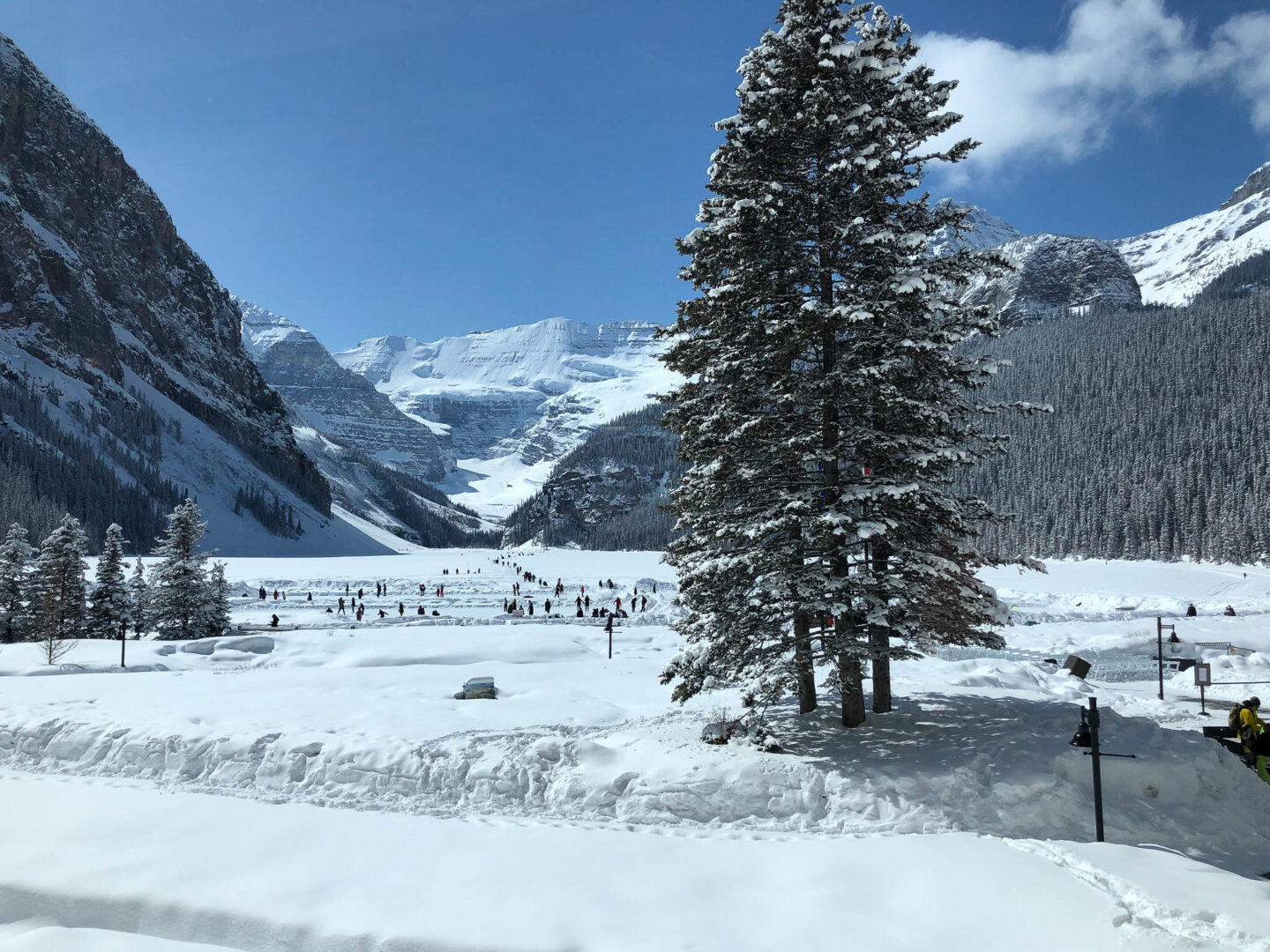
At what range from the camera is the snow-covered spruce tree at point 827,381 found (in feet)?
34.0

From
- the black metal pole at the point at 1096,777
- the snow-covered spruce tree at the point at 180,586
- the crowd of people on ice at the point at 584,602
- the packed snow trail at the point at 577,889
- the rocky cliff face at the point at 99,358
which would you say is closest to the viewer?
the packed snow trail at the point at 577,889

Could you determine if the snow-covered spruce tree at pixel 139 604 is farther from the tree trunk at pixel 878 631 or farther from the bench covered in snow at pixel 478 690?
the tree trunk at pixel 878 631

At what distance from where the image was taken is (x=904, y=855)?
24.8 feet

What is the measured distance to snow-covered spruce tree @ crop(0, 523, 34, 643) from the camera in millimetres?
33062

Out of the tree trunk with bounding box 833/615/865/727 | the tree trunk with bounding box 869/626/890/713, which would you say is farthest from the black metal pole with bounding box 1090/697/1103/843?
the tree trunk with bounding box 869/626/890/713

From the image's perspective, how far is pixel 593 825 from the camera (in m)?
9.09

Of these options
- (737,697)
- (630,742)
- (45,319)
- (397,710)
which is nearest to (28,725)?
(397,710)

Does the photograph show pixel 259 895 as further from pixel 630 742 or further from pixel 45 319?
pixel 45 319

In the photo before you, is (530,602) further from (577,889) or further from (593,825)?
(577,889)

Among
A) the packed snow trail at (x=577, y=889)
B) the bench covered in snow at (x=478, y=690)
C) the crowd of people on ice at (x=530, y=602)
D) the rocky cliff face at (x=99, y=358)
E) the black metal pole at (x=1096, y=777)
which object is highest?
the rocky cliff face at (x=99, y=358)

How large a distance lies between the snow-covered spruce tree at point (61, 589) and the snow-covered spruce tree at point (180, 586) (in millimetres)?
3357

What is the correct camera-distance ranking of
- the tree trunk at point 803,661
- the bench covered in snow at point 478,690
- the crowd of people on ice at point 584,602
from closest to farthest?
the tree trunk at point 803,661
the bench covered in snow at point 478,690
the crowd of people on ice at point 584,602

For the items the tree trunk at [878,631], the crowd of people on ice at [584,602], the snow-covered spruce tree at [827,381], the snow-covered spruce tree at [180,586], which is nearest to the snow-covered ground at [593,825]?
the tree trunk at [878,631]

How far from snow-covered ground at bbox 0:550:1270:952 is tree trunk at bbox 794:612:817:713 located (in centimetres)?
51
